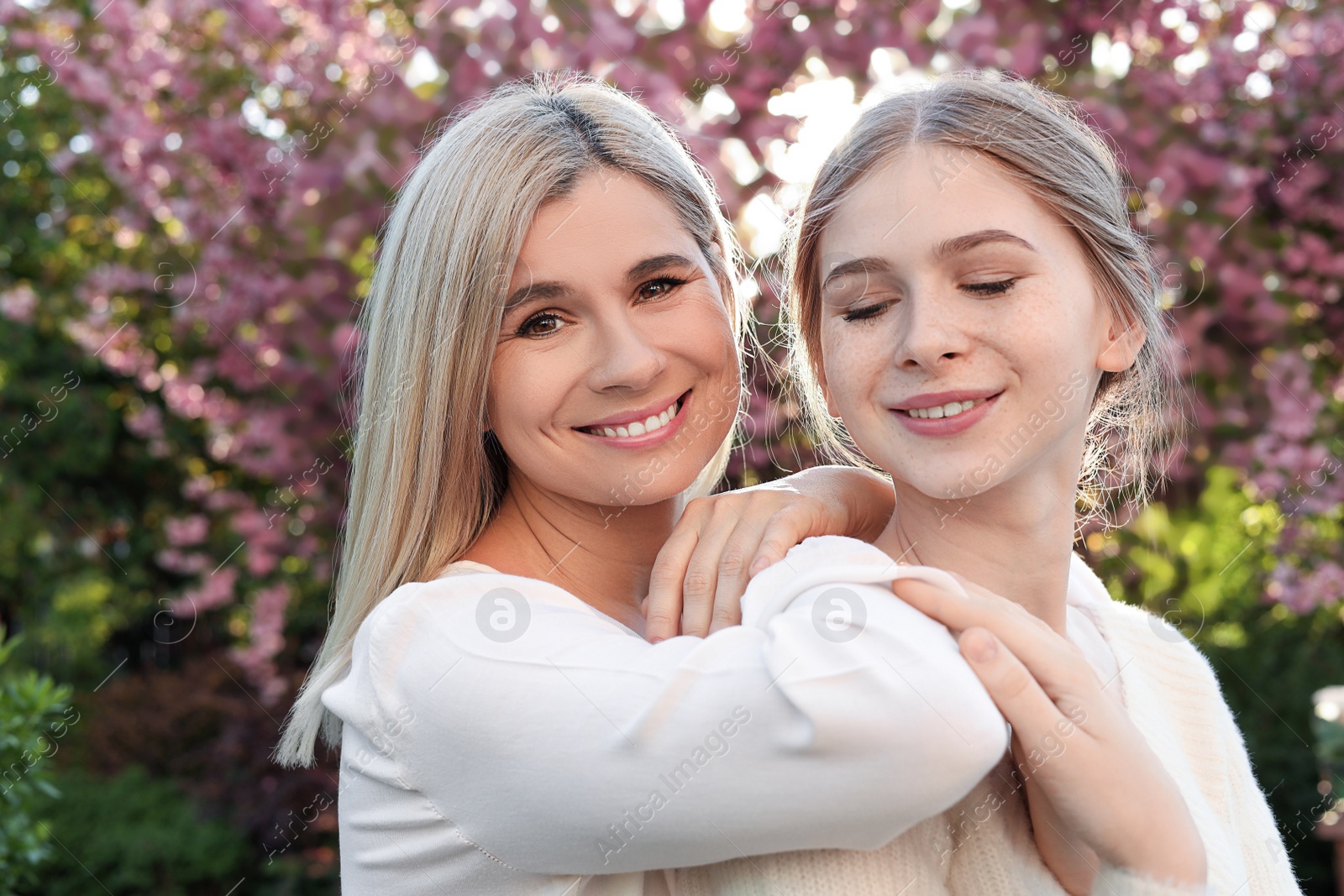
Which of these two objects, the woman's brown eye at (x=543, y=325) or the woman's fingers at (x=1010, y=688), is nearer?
the woman's fingers at (x=1010, y=688)

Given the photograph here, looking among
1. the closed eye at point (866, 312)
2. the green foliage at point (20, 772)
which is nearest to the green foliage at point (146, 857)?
the green foliage at point (20, 772)

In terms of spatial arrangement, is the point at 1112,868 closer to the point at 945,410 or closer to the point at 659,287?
the point at 945,410

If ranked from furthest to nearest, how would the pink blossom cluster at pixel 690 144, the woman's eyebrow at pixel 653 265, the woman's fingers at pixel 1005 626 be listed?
1. the pink blossom cluster at pixel 690 144
2. the woman's eyebrow at pixel 653 265
3. the woman's fingers at pixel 1005 626

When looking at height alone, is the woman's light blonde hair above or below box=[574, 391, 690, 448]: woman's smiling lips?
above

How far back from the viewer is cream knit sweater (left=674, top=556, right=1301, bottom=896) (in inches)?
62.7

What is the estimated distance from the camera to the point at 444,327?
2.07m

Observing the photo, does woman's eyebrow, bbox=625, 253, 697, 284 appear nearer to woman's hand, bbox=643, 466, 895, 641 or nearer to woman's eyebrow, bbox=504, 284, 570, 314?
woman's eyebrow, bbox=504, 284, 570, 314

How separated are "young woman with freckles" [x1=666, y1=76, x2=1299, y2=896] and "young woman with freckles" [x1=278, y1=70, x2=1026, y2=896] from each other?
126 millimetres

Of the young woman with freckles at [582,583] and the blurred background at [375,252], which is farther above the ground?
the young woman with freckles at [582,583]

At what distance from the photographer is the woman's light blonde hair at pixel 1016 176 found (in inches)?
73.6

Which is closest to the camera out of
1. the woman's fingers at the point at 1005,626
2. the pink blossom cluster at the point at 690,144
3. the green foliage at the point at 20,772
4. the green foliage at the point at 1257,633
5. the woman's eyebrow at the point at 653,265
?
the woman's fingers at the point at 1005,626

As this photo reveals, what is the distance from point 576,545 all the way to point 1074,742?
3.46ft

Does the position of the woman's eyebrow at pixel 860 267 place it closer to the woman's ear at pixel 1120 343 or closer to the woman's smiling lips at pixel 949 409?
the woman's smiling lips at pixel 949 409

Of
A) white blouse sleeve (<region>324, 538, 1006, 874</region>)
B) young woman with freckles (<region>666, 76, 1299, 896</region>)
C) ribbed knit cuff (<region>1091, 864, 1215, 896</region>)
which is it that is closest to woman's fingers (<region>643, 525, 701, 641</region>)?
white blouse sleeve (<region>324, 538, 1006, 874</region>)
